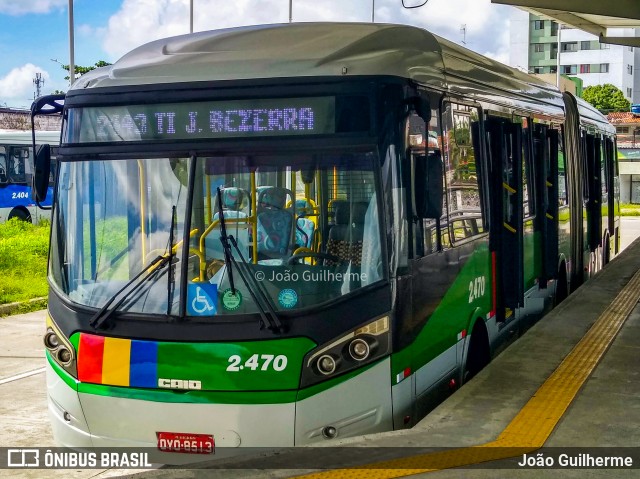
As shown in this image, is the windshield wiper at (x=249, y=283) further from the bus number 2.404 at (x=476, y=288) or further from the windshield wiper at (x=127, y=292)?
the bus number 2.404 at (x=476, y=288)

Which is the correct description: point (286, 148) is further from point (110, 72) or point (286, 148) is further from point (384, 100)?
point (110, 72)

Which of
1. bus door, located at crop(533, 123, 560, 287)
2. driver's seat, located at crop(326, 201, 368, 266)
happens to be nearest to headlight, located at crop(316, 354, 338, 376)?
driver's seat, located at crop(326, 201, 368, 266)

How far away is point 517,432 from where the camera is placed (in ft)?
22.1

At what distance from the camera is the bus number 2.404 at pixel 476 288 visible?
8.55 metres

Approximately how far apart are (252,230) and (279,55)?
3.75ft

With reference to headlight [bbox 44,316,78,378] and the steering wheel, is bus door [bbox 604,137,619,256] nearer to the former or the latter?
the steering wheel

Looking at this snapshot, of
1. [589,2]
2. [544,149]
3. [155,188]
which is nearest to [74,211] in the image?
[155,188]

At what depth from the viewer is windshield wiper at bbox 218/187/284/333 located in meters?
6.23

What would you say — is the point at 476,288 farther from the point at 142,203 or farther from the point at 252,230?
the point at 142,203

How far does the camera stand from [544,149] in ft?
40.0

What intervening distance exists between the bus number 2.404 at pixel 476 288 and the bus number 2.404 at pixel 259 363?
2738mm

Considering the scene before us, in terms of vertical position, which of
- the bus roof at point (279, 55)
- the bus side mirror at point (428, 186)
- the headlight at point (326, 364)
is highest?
the bus roof at point (279, 55)

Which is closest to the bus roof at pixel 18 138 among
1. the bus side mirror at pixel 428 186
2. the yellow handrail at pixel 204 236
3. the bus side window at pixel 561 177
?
the bus side window at pixel 561 177

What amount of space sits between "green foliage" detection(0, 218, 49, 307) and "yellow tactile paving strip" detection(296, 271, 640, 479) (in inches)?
409
